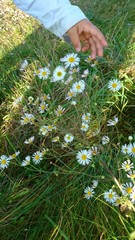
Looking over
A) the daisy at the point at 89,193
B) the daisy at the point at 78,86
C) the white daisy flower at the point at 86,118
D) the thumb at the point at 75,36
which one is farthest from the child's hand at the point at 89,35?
the daisy at the point at 89,193

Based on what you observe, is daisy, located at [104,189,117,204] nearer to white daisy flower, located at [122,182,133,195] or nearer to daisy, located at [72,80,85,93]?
white daisy flower, located at [122,182,133,195]

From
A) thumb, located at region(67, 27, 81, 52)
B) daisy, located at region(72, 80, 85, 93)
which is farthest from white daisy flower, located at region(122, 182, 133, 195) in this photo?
thumb, located at region(67, 27, 81, 52)

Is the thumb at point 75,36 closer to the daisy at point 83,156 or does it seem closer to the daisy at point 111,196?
the daisy at point 83,156

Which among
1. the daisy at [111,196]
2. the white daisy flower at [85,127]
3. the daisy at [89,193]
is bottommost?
the daisy at [111,196]

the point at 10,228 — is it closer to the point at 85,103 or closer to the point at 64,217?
the point at 64,217

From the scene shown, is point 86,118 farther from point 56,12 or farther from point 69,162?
point 56,12

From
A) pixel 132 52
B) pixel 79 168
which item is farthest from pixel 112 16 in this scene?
pixel 79 168
